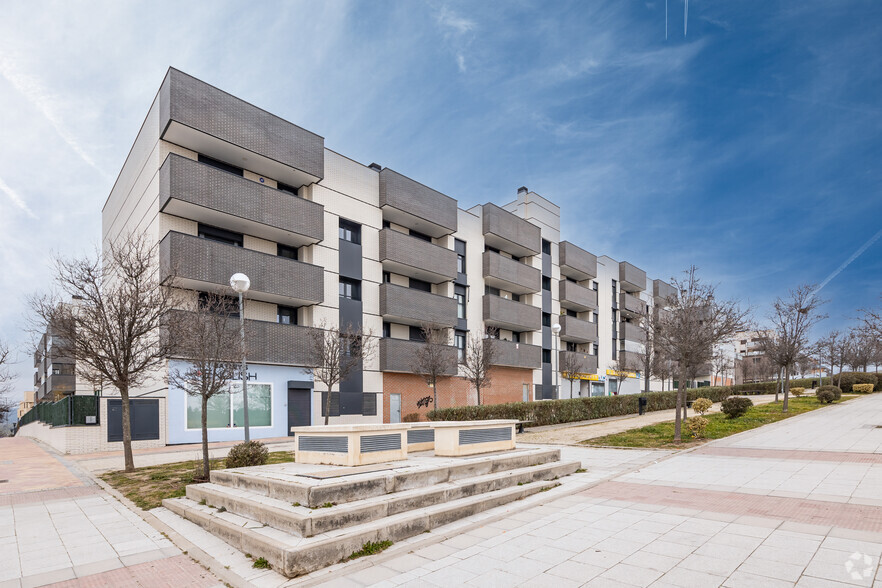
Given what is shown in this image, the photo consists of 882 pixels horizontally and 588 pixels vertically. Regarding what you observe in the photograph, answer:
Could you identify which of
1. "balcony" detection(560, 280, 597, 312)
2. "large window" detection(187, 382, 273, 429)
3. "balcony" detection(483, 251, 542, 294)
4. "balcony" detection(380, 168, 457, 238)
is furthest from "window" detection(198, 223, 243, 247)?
"balcony" detection(560, 280, 597, 312)

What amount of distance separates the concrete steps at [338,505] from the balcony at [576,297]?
3598 cm

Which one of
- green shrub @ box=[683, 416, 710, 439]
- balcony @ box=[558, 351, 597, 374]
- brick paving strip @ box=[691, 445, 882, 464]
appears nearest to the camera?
brick paving strip @ box=[691, 445, 882, 464]

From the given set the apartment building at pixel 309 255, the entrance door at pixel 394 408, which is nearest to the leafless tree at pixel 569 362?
the apartment building at pixel 309 255

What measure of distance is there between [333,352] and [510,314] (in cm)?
1825

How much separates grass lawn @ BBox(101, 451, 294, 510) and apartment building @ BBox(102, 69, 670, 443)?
4.57m

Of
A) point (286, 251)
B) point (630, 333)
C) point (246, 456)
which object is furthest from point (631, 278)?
point (246, 456)

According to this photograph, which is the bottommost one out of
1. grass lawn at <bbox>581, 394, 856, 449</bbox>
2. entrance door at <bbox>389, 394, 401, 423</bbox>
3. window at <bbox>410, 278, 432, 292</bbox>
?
entrance door at <bbox>389, 394, 401, 423</bbox>

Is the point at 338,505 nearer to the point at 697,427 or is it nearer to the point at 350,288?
the point at 697,427

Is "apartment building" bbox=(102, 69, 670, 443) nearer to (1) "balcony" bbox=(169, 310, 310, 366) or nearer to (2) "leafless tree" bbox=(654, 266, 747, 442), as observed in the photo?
(1) "balcony" bbox=(169, 310, 310, 366)

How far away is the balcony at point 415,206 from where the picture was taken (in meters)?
30.3

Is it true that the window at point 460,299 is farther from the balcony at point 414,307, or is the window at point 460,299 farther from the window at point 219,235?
the window at point 219,235

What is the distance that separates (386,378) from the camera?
29516 millimetres

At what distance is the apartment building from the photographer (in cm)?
2152

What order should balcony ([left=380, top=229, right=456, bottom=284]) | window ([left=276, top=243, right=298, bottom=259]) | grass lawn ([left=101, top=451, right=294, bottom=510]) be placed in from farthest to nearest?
1. balcony ([left=380, top=229, right=456, bottom=284])
2. window ([left=276, top=243, right=298, bottom=259])
3. grass lawn ([left=101, top=451, right=294, bottom=510])
